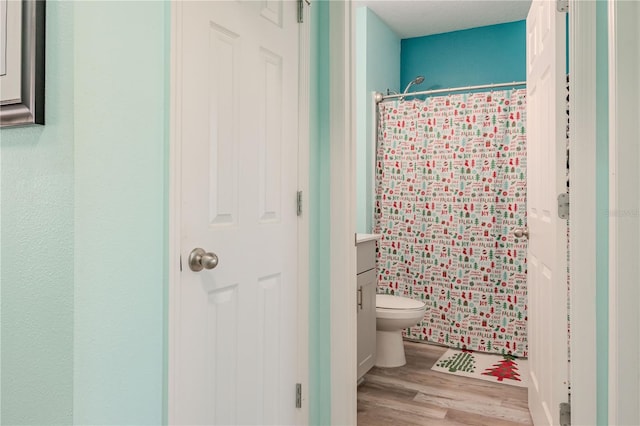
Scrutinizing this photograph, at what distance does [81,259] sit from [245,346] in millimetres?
686

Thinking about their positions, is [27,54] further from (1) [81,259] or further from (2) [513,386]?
(2) [513,386]

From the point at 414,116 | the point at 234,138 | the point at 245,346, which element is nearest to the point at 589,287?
the point at 245,346

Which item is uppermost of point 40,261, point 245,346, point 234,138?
point 234,138

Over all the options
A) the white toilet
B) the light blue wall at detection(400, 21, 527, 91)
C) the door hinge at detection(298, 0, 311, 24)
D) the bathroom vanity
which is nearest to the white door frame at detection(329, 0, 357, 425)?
the door hinge at detection(298, 0, 311, 24)

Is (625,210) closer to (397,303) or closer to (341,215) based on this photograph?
(341,215)

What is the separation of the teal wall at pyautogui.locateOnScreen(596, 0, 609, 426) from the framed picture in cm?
170

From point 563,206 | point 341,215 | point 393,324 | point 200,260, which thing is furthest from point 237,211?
point 393,324

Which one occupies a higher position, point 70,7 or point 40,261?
point 70,7

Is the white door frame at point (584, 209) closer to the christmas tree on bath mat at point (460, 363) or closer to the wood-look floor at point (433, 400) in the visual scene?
the wood-look floor at point (433, 400)

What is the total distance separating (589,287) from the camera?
1.69m

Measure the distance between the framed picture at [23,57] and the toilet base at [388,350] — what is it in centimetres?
256

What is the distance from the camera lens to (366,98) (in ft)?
12.5

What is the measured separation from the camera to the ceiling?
12.3 feet

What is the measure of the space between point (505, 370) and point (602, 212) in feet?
5.78
